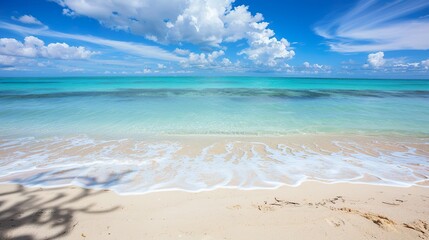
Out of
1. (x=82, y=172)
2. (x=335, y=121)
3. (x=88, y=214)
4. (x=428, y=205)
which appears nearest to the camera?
(x=88, y=214)

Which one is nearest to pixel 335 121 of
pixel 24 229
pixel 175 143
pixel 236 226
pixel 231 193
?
pixel 175 143

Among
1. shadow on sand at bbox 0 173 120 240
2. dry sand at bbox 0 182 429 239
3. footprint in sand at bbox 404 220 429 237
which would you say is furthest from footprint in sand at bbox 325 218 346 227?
shadow on sand at bbox 0 173 120 240

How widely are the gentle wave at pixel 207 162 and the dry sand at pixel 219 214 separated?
16.3 inches

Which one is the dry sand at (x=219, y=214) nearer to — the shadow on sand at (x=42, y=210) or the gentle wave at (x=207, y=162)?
the shadow on sand at (x=42, y=210)

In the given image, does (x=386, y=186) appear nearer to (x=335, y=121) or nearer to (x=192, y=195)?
(x=192, y=195)

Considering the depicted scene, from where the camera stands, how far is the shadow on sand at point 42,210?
3004mm

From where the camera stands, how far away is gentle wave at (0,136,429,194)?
4.77 m

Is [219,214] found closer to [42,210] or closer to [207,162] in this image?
[207,162]

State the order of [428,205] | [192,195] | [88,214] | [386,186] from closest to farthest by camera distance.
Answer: [88,214]
[428,205]
[192,195]
[386,186]

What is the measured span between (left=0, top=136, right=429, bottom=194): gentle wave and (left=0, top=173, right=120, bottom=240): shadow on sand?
1.27ft

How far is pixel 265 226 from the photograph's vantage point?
3.16 meters

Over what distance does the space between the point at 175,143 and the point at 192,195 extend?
12.4ft

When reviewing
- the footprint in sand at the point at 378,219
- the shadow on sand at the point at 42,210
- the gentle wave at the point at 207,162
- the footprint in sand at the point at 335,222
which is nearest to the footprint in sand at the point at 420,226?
the footprint in sand at the point at 378,219

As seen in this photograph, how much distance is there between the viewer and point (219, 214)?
3.48 metres
